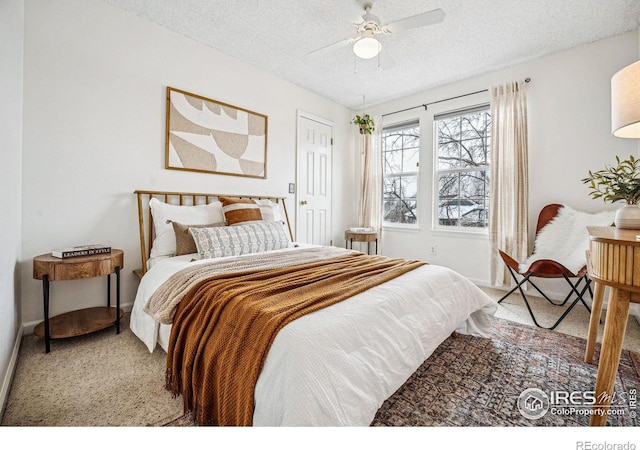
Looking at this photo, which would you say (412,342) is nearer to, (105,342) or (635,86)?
(635,86)

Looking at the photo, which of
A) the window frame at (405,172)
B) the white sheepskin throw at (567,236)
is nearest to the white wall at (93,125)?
the window frame at (405,172)

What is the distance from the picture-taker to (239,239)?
7.80 ft

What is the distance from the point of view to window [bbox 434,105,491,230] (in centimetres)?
361

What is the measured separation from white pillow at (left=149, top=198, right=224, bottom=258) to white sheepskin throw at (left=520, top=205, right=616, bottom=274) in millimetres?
3075

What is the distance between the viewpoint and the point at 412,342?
1427 millimetres

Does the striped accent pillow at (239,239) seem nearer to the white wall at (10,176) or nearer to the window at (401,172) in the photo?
the white wall at (10,176)

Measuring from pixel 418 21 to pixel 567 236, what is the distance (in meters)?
2.42

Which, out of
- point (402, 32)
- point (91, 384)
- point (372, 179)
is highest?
point (402, 32)

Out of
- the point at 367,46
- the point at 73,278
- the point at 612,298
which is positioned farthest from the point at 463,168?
the point at 73,278

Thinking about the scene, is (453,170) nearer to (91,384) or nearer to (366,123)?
A: (366,123)

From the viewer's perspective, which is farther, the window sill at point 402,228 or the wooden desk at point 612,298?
the window sill at point 402,228

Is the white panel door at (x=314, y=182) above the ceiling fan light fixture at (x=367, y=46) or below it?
below

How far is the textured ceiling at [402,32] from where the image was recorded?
234cm

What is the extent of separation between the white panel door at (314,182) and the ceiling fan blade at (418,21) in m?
1.98
